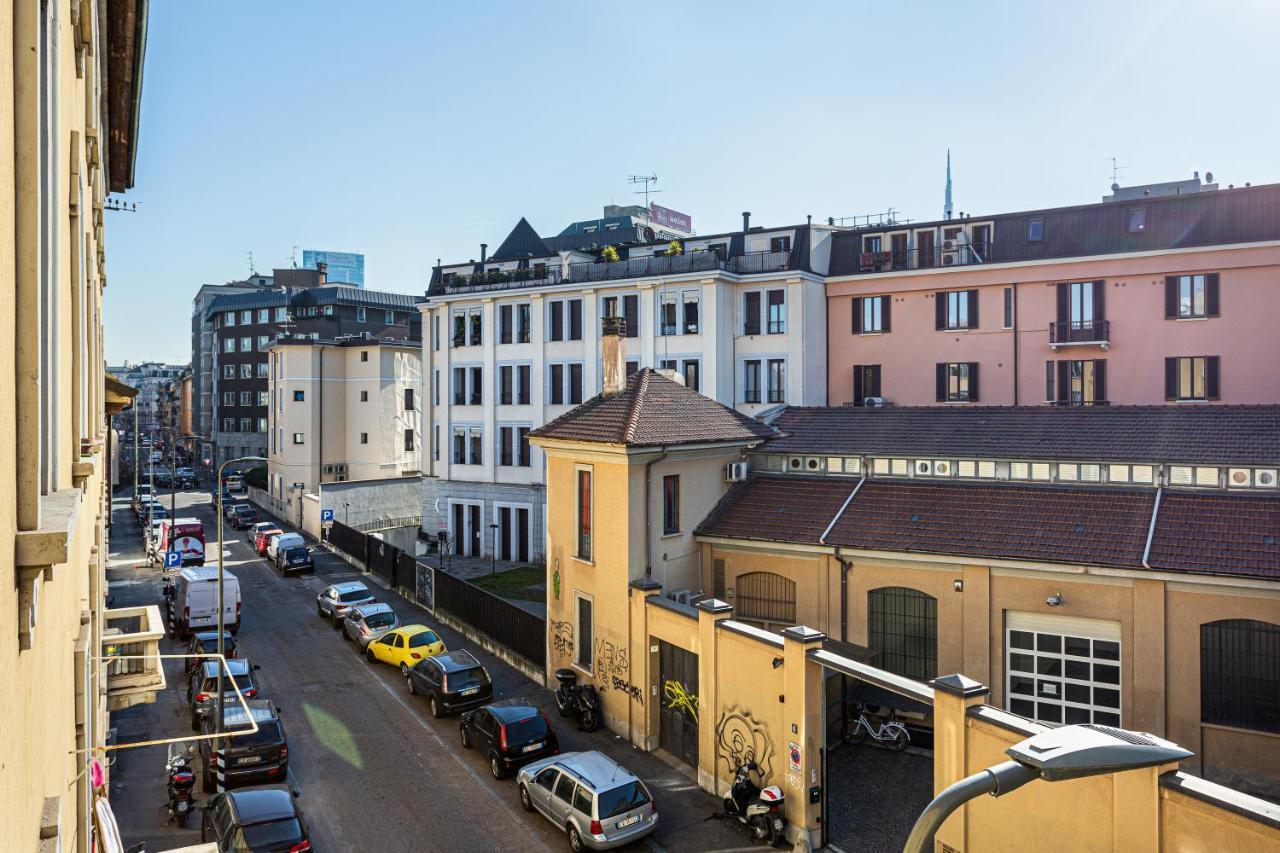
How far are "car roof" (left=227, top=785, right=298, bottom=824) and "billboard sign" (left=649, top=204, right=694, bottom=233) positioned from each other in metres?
48.1

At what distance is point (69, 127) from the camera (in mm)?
6527

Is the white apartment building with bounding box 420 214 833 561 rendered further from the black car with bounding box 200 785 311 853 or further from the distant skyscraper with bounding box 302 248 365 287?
the distant skyscraper with bounding box 302 248 365 287

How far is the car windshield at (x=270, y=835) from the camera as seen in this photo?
50.1 feet

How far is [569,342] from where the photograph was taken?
45.8 m

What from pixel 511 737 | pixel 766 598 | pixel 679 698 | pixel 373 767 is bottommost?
pixel 373 767

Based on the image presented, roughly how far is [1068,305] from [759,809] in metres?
28.9

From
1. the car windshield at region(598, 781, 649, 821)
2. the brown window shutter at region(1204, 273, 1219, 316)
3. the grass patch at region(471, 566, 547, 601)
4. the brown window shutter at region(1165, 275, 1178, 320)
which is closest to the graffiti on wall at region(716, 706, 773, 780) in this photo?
the car windshield at region(598, 781, 649, 821)

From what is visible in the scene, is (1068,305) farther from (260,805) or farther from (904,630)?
(260,805)

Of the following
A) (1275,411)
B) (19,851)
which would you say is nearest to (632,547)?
(1275,411)

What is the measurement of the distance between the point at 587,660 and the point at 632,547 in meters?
3.99

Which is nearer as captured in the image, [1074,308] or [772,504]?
[772,504]

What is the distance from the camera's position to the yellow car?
28.0 metres


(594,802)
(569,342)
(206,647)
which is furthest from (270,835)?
(569,342)

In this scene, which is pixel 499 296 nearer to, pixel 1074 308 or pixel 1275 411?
pixel 1074 308
